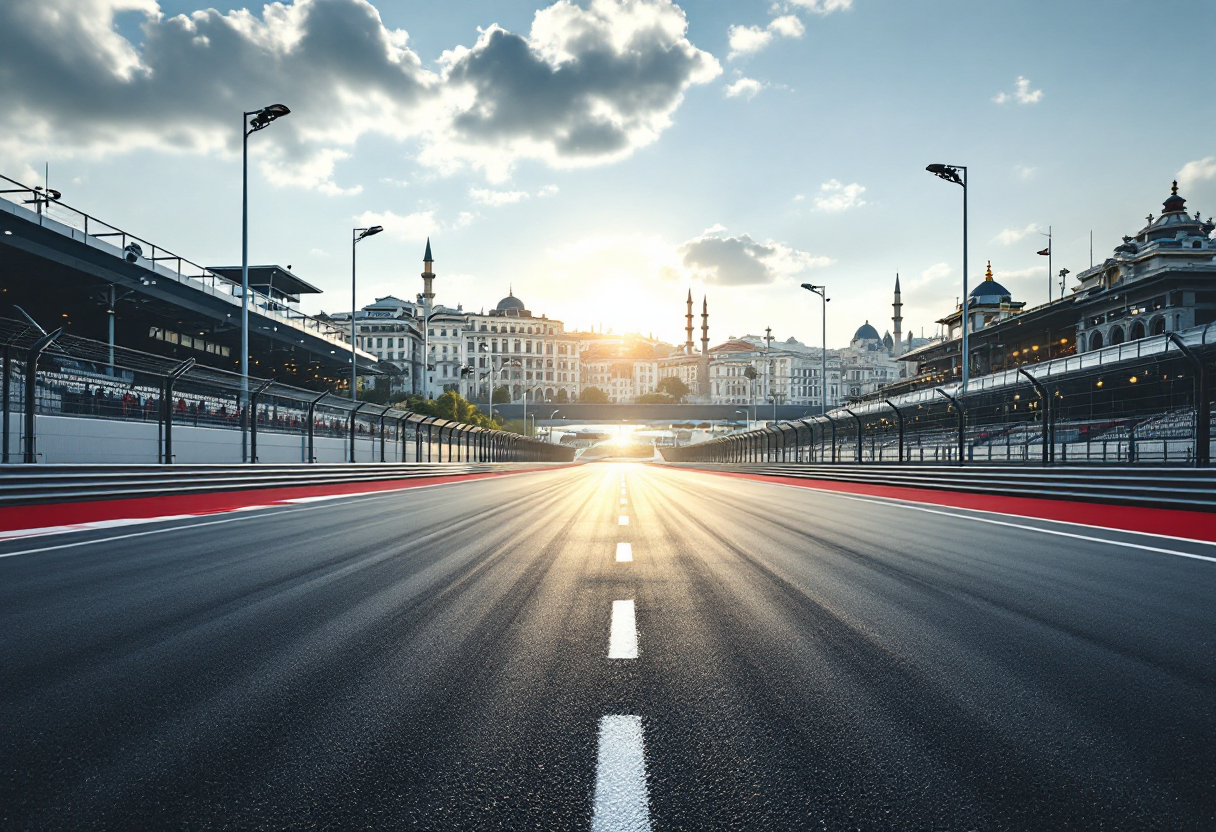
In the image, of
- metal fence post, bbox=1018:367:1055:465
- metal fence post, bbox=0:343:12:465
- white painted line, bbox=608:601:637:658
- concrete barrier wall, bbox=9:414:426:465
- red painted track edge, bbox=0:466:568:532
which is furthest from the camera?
metal fence post, bbox=1018:367:1055:465

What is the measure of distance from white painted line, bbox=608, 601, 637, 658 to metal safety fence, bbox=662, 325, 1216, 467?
1208cm

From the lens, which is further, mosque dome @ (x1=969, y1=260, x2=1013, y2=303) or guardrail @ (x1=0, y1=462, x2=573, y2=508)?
mosque dome @ (x1=969, y1=260, x2=1013, y2=303)

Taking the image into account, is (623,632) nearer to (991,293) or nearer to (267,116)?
(267,116)

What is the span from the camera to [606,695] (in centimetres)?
306

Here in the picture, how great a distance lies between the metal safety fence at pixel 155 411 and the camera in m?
12.7

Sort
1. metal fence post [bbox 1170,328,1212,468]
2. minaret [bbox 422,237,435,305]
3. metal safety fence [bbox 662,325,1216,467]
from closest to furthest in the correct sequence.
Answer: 1. metal fence post [bbox 1170,328,1212,468]
2. metal safety fence [bbox 662,325,1216,467]
3. minaret [bbox 422,237,435,305]

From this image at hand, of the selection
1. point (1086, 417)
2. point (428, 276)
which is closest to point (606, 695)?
point (1086, 417)

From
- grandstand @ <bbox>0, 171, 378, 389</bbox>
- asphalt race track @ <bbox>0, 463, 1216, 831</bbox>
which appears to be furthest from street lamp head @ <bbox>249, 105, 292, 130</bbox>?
asphalt race track @ <bbox>0, 463, 1216, 831</bbox>

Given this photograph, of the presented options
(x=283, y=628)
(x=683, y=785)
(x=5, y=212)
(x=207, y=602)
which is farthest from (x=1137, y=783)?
(x=5, y=212)

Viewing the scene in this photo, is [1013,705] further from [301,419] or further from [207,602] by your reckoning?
[301,419]

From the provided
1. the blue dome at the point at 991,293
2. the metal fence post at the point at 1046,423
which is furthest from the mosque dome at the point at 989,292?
the metal fence post at the point at 1046,423

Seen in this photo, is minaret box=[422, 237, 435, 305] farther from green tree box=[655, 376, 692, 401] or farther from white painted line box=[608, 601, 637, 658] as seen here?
white painted line box=[608, 601, 637, 658]

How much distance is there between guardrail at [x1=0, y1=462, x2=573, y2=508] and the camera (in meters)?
11.4

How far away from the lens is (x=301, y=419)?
71.9ft
